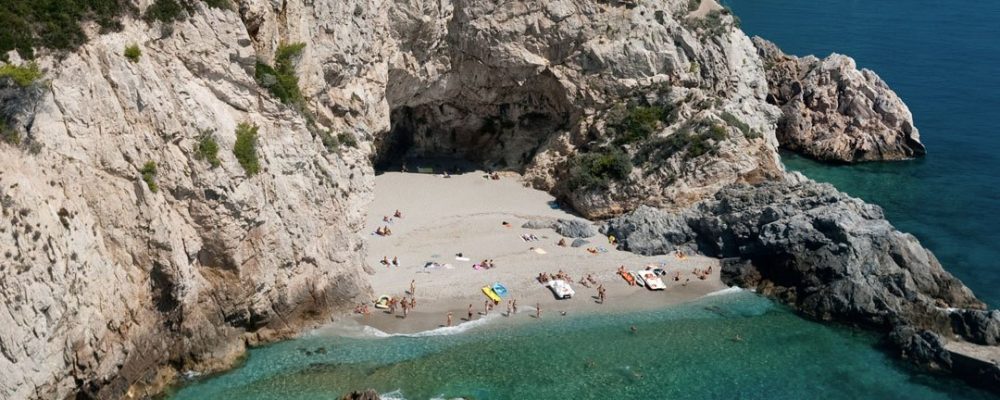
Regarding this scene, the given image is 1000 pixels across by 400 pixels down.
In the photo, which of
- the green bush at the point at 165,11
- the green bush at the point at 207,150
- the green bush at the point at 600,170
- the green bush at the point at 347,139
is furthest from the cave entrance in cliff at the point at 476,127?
the green bush at the point at 165,11

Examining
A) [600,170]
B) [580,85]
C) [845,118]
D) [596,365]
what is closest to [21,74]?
[596,365]

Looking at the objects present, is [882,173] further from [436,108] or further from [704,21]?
[436,108]

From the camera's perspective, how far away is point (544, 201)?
40.5 meters

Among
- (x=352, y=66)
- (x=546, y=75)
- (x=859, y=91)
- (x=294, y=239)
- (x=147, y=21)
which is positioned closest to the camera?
(x=147, y=21)

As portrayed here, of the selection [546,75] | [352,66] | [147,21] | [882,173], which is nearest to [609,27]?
[546,75]

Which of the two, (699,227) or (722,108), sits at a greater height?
(722,108)

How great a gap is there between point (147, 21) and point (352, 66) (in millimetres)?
10946

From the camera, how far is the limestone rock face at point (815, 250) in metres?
30.9

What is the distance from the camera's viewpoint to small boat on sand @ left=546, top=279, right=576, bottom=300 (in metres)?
31.7

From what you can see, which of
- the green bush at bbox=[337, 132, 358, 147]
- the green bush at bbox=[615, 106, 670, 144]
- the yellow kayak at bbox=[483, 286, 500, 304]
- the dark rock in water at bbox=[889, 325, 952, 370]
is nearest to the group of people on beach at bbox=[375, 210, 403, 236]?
the green bush at bbox=[337, 132, 358, 147]

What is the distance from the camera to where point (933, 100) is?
188 feet

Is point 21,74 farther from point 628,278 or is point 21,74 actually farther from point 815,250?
point 815,250

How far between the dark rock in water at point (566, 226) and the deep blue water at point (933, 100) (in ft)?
49.8

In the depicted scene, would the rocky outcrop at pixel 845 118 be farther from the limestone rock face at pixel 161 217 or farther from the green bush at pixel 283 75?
the green bush at pixel 283 75
